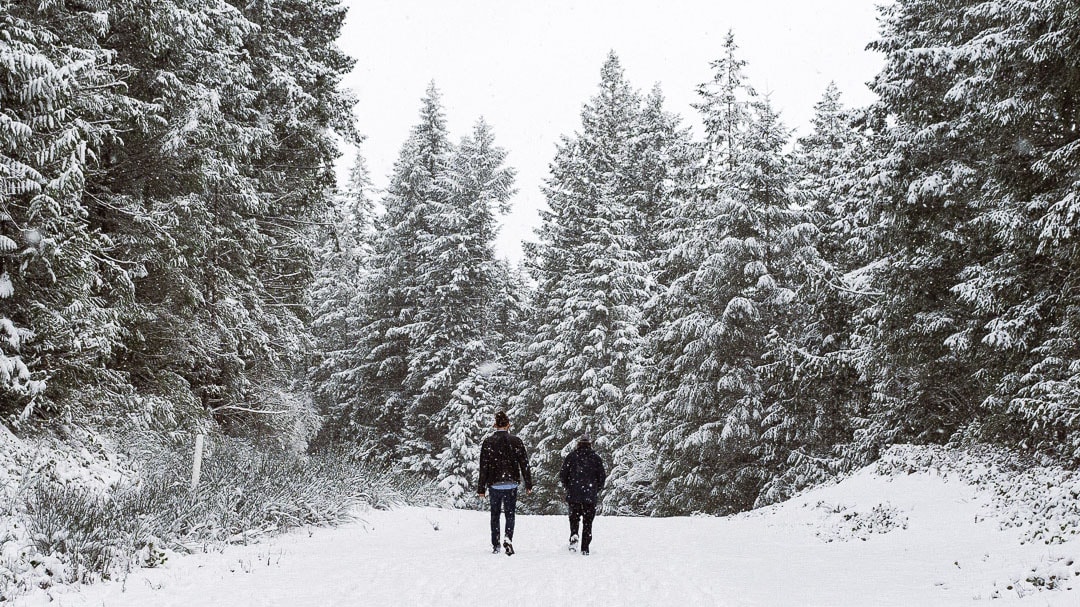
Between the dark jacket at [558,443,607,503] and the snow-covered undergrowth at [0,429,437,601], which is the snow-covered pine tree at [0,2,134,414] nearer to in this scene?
the snow-covered undergrowth at [0,429,437,601]

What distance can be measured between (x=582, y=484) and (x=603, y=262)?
1681 cm

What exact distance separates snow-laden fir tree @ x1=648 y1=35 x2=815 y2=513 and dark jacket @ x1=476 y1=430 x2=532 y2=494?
36.6 ft

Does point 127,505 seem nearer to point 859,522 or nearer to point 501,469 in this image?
point 501,469

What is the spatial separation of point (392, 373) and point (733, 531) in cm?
1979

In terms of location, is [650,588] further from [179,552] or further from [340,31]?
[340,31]

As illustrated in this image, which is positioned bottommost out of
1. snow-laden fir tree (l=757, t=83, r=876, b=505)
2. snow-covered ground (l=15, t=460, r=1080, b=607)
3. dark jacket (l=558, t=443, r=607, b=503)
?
snow-covered ground (l=15, t=460, r=1080, b=607)

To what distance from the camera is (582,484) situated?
11.1 metres

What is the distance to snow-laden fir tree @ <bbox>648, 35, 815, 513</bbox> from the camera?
21062 mm

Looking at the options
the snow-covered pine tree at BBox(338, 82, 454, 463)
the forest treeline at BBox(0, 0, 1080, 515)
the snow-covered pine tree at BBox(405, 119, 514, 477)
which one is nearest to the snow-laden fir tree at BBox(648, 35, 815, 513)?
the forest treeline at BBox(0, 0, 1080, 515)

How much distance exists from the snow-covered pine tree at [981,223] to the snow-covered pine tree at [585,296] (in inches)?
408

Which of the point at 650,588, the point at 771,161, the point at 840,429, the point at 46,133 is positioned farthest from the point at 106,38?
the point at 840,429

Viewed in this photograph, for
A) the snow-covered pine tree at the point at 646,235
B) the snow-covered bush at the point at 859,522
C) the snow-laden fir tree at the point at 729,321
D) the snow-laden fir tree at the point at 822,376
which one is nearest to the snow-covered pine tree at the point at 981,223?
the snow-laden fir tree at the point at 822,376

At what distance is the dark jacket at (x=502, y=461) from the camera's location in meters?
10.6

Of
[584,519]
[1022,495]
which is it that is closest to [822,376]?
[1022,495]
